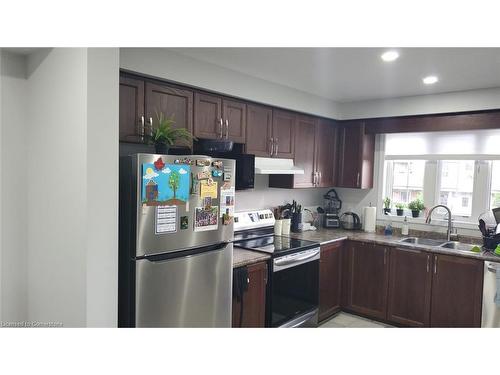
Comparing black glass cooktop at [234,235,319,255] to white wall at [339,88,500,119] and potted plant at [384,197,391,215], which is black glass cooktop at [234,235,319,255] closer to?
potted plant at [384,197,391,215]

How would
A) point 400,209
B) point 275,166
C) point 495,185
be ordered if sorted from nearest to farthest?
point 275,166
point 495,185
point 400,209

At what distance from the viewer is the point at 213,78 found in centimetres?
296

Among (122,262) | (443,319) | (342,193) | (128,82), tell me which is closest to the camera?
(122,262)

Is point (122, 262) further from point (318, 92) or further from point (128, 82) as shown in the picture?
point (318, 92)

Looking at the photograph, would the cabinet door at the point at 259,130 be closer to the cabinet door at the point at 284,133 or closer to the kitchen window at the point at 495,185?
the cabinet door at the point at 284,133

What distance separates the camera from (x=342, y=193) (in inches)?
189

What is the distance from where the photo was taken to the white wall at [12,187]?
221 cm

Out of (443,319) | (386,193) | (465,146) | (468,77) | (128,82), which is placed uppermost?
(468,77)

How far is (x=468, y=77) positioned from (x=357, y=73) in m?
0.92

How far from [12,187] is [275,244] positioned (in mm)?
2033

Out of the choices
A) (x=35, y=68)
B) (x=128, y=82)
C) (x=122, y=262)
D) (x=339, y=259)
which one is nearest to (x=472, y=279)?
(x=339, y=259)

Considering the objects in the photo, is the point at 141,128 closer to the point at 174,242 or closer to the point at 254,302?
the point at 174,242

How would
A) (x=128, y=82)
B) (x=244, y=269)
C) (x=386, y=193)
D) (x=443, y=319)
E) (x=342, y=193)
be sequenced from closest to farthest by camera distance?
(x=128, y=82) < (x=244, y=269) < (x=443, y=319) < (x=386, y=193) < (x=342, y=193)

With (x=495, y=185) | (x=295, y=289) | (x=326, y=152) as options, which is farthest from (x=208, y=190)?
(x=495, y=185)
